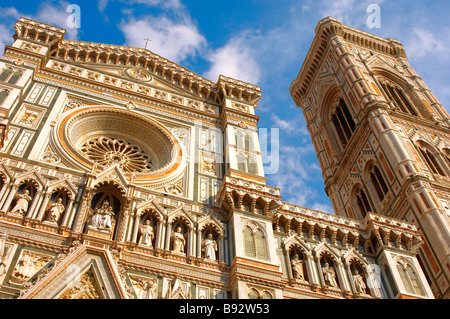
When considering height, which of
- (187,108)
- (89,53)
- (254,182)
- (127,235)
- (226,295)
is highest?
(89,53)

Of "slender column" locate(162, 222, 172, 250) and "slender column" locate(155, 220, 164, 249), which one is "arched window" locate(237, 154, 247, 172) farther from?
"slender column" locate(155, 220, 164, 249)

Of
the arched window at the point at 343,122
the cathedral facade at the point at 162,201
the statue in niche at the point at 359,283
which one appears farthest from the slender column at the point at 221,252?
the arched window at the point at 343,122

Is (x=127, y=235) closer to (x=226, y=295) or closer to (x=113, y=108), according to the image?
(x=226, y=295)

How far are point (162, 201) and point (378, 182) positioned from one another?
12448 mm

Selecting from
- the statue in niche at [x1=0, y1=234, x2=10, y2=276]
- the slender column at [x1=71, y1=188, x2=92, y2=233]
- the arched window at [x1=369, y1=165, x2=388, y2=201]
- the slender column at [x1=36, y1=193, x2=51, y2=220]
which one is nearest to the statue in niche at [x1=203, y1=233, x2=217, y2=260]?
the slender column at [x1=71, y1=188, x2=92, y2=233]

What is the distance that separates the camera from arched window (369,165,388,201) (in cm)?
2209

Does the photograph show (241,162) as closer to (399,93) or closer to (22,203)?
(22,203)

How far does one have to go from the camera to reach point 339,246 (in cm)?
1438

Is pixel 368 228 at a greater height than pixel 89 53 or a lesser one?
lesser

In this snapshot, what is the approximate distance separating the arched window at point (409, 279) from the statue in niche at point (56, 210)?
8674 mm

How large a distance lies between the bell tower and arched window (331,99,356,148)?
0.06m

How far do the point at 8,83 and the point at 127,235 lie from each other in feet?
20.1
